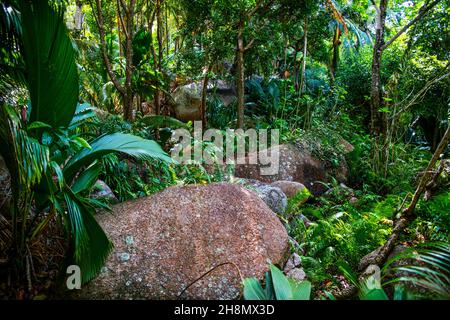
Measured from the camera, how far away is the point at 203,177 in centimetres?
427

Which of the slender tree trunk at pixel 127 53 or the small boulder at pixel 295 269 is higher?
the slender tree trunk at pixel 127 53

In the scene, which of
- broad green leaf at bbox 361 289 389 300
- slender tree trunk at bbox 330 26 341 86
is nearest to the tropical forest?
broad green leaf at bbox 361 289 389 300

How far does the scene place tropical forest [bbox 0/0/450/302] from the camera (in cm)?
223

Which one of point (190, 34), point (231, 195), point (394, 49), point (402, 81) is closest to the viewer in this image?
point (231, 195)

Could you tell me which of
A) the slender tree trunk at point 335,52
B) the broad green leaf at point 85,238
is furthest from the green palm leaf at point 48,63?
the slender tree trunk at point 335,52

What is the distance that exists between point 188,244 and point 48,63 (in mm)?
1667

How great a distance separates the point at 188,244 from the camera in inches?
111

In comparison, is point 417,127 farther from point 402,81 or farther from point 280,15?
point 280,15

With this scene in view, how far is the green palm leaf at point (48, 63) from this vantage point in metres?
2.16

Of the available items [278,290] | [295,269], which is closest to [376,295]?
[278,290]

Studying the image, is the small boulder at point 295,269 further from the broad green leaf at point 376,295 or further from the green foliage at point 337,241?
the broad green leaf at point 376,295

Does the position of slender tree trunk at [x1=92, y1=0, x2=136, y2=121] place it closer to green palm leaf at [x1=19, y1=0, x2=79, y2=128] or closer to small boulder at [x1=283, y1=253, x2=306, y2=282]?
green palm leaf at [x1=19, y1=0, x2=79, y2=128]

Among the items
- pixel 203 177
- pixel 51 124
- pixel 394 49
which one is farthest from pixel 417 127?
pixel 51 124
